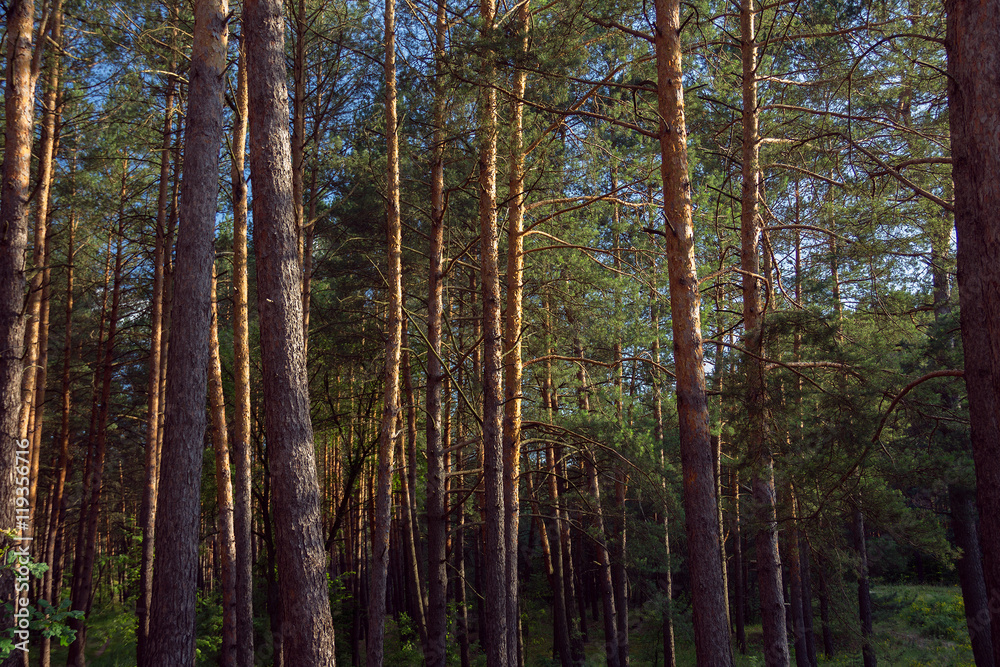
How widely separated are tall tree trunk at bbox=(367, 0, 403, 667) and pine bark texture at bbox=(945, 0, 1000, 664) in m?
6.53

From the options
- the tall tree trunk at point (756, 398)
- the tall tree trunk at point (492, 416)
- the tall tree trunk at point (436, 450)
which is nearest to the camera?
the tall tree trunk at point (756, 398)

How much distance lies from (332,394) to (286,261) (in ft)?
36.0

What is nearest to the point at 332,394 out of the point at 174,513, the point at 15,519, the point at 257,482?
the point at 257,482

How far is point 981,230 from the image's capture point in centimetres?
406

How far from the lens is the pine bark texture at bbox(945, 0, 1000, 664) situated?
3939 mm

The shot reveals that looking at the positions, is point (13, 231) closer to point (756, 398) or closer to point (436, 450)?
point (436, 450)

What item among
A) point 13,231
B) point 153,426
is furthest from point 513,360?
point 153,426

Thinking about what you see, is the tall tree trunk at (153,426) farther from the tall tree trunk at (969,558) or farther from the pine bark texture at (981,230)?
the tall tree trunk at (969,558)

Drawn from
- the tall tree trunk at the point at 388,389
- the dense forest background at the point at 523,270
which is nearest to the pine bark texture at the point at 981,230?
the dense forest background at the point at 523,270

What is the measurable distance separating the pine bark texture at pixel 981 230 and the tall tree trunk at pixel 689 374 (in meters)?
1.81

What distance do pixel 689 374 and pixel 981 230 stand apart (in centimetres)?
242

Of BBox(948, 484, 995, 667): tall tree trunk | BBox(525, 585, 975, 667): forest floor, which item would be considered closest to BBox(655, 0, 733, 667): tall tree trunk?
BBox(948, 484, 995, 667): tall tree trunk

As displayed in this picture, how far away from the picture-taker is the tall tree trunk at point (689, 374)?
204 inches

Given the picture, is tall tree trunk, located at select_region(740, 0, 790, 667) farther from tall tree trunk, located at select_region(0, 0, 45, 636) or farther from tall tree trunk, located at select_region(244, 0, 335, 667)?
tall tree trunk, located at select_region(0, 0, 45, 636)
